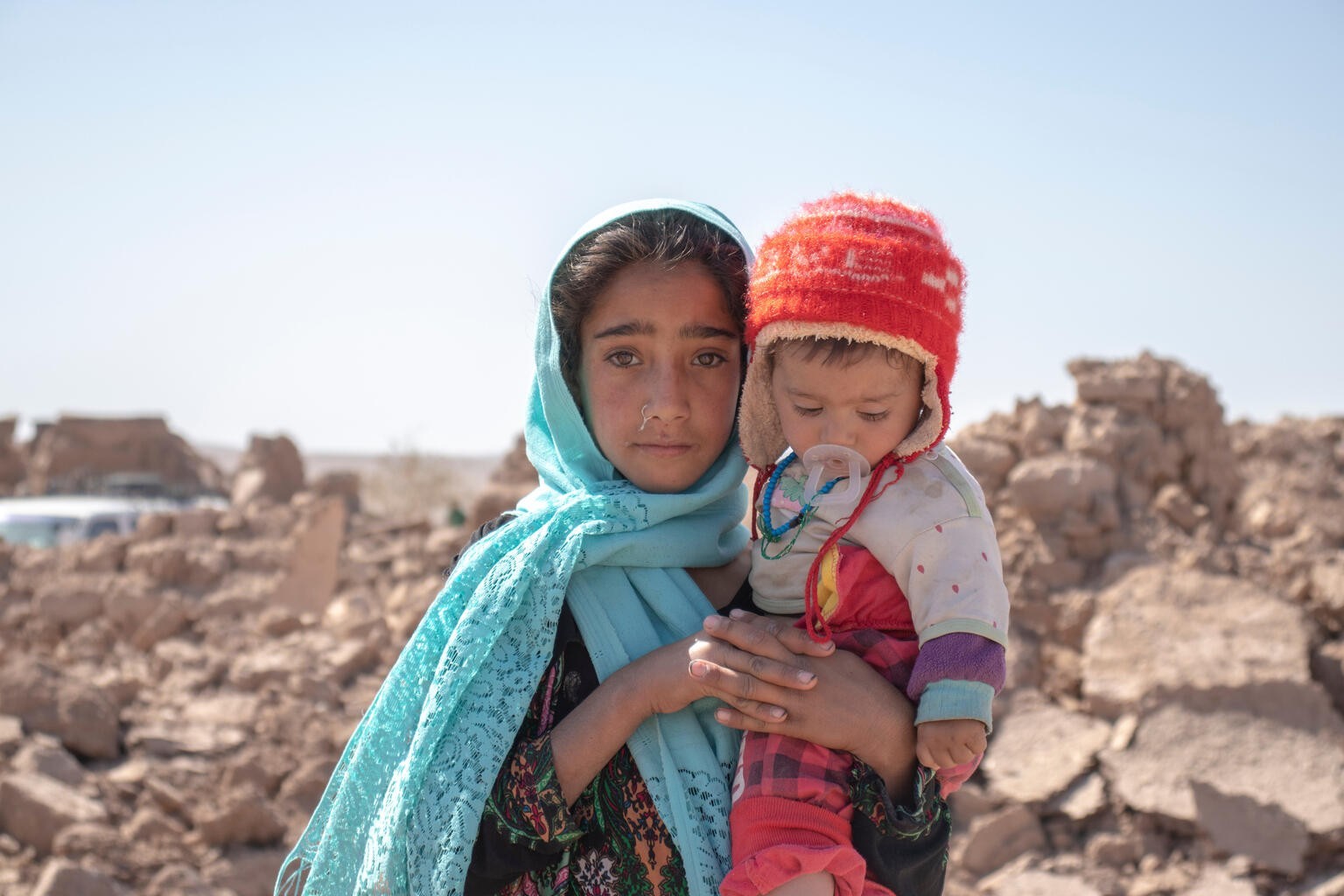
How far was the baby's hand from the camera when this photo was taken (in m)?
1.76

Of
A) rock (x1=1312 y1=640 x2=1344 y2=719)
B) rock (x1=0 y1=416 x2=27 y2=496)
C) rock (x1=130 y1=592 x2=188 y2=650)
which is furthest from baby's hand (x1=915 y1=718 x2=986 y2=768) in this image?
rock (x1=0 y1=416 x2=27 y2=496)

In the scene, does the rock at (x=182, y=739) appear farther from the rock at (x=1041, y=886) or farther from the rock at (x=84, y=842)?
the rock at (x=1041, y=886)

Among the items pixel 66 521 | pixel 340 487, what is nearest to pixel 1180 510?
pixel 340 487

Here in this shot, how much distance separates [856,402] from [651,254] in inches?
21.6

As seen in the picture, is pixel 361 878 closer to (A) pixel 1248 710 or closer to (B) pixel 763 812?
(B) pixel 763 812

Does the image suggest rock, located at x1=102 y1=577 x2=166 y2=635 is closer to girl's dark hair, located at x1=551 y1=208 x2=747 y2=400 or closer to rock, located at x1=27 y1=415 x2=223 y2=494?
girl's dark hair, located at x1=551 y1=208 x2=747 y2=400

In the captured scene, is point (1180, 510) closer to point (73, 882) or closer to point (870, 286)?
point (870, 286)

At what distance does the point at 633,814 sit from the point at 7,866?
366 cm

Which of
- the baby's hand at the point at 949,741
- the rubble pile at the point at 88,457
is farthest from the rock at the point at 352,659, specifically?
the rubble pile at the point at 88,457

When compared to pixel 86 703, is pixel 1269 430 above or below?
above

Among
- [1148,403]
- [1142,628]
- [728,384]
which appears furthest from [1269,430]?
[728,384]

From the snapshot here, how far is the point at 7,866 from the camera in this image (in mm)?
4492

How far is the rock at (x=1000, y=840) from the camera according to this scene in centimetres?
473

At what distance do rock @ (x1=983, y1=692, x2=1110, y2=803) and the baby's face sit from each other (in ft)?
11.5
